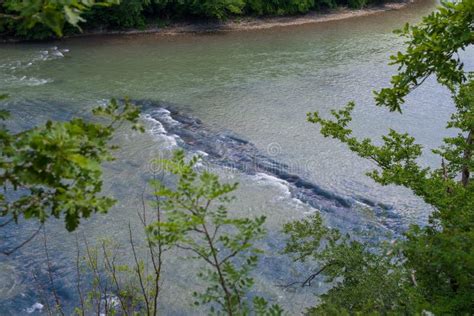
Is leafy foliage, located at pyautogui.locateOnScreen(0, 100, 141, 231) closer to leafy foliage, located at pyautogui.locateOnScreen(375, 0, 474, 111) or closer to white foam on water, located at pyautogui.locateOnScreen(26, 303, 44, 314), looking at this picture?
leafy foliage, located at pyautogui.locateOnScreen(375, 0, 474, 111)

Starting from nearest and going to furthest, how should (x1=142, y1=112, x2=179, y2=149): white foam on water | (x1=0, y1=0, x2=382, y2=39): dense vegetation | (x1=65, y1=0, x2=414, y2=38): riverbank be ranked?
(x1=142, y1=112, x2=179, y2=149): white foam on water < (x1=0, y1=0, x2=382, y2=39): dense vegetation < (x1=65, y1=0, x2=414, y2=38): riverbank

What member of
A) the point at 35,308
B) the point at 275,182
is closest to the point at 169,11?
the point at 275,182

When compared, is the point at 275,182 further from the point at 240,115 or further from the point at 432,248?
the point at 432,248

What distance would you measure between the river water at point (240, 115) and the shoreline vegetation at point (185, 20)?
0.80m

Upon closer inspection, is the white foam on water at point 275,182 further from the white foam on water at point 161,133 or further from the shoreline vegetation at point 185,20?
the shoreline vegetation at point 185,20

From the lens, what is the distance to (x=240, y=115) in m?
13.4

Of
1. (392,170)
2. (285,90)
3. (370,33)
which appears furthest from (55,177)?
(370,33)

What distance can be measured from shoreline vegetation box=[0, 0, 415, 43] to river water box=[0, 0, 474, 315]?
0.80 m

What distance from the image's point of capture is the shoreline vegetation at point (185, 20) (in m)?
21.4

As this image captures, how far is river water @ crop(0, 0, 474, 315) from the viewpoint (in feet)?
26.2

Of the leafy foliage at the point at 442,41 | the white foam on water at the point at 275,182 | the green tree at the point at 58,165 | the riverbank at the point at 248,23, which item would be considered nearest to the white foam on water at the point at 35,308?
the white foam on water at the point at 275,182

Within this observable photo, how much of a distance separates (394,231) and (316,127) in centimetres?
419

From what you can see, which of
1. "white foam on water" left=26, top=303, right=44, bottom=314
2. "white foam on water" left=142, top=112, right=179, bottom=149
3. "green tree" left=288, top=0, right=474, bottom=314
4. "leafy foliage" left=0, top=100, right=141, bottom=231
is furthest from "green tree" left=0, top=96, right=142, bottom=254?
"white foam on water" left=142, top=112, right=179, bottom=149

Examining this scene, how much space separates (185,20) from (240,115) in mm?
11339
